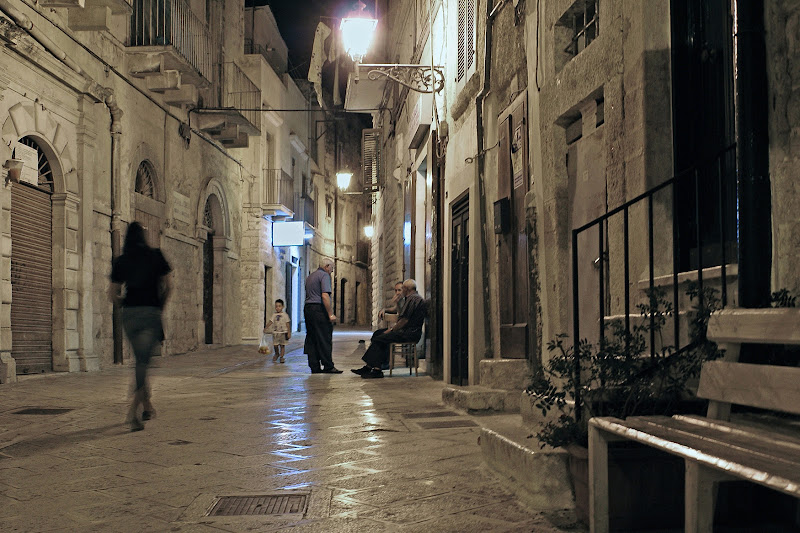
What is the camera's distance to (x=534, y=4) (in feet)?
21.2

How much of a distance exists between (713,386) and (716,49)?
2196 millimetres

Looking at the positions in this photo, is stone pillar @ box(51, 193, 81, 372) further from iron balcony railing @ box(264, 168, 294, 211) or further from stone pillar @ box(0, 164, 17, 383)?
iron balcony railing @ box(264, 168, 294, 211)

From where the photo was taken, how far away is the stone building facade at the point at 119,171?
1041 centimetres

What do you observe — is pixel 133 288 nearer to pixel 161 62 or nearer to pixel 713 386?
pixel 713 386

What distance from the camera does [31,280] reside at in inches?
423

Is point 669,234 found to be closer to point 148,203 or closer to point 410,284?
point 410,284

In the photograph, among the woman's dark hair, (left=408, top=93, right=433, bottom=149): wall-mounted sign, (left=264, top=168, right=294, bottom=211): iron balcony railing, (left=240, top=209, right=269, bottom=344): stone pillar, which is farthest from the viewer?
(left=264, top=168, right=294, bottom=211): iron balcony railing

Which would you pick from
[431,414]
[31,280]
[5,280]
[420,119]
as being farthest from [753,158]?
[31,280]

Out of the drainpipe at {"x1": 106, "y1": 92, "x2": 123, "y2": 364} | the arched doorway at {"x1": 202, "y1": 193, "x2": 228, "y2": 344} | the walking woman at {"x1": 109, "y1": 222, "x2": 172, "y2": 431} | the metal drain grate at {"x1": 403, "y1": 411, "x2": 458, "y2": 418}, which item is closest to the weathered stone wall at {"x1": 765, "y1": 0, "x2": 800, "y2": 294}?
the metal drain grate at {"x1": 403, "y1": 411, "x2": 458, "y2": 418}

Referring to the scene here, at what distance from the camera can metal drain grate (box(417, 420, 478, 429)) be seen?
6133 millimetres

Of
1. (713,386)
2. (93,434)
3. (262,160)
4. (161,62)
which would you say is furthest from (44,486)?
(262,160)

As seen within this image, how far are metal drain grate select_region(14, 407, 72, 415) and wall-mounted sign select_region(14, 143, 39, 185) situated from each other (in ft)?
14.1

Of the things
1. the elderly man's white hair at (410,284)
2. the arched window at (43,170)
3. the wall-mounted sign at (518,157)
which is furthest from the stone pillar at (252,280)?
the wall-mounted sign at (518,157)

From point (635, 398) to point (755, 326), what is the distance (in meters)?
0.90
